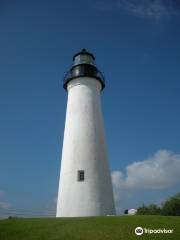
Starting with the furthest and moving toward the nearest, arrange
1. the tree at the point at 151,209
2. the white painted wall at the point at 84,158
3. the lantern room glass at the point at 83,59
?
the tree at the point at 151,209
the lantern room glass at the point at 83,59
the white painted wall at the point at 84,158

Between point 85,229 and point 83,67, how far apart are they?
541 inches

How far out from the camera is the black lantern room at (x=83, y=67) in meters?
23.9

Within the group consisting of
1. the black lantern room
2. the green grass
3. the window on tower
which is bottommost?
the green grass

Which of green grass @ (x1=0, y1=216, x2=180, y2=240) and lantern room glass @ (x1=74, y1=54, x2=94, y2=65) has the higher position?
lantern room glass @ (x1=74, y1=54, x2=94, y2=65)

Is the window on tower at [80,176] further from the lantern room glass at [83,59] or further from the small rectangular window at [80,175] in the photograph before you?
the lantern room glass at [83,59]

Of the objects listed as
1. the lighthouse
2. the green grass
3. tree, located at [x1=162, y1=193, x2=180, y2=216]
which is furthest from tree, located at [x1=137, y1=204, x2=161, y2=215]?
the green grass

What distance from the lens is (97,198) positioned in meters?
20.2

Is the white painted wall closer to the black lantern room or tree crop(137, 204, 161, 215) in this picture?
the black lantern room

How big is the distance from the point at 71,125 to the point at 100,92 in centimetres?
409

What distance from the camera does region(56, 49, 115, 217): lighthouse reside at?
20172 millimetres

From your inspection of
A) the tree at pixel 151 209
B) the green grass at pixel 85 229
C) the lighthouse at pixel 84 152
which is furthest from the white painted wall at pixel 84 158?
the tree at pixel 151 209

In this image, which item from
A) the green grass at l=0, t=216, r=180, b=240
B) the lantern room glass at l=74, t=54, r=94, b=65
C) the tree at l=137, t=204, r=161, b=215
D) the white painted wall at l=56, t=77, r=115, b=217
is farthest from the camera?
the tree at l=137, t=204, r=161, b=215

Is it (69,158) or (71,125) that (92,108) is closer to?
(71,125)

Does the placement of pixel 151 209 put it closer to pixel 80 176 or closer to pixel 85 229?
pixel 80 176
